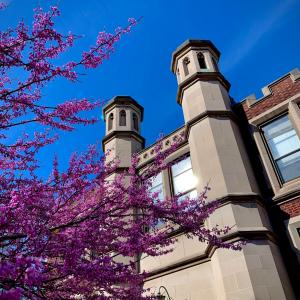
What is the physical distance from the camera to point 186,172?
421 inches

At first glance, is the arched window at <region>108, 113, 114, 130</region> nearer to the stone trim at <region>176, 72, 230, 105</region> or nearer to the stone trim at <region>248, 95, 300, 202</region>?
the stone trim at <region>176, 72, 230, 105</region>

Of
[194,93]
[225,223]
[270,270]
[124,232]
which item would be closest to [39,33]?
[124,232]

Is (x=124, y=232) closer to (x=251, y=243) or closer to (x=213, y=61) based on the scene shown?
(x=251, y=243)

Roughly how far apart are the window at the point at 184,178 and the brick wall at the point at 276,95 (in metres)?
2.68

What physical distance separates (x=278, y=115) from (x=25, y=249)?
8150 mm

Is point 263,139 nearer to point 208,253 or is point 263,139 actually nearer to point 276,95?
point 276,95

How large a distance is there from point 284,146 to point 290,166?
681 millimetres

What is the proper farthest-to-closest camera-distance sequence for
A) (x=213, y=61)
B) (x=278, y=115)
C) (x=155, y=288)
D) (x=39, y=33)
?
(x=213, y=61) < (x=278, y=115) < (x=155, y=288) < (x=39, y=33)

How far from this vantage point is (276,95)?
388 inches

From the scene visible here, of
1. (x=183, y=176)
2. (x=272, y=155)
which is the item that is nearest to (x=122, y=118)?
(x=183, y=176)

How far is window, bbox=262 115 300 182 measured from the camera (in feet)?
28.3

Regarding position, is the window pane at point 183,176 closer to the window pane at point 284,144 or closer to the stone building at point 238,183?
the stone building at point 238,183

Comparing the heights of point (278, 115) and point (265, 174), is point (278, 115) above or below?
above

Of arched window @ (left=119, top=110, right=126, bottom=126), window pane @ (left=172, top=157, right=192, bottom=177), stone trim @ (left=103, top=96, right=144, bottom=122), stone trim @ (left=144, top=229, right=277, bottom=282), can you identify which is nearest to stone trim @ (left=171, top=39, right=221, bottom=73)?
stone trim @ (left=103, top=96, right=144, bottom=122)
